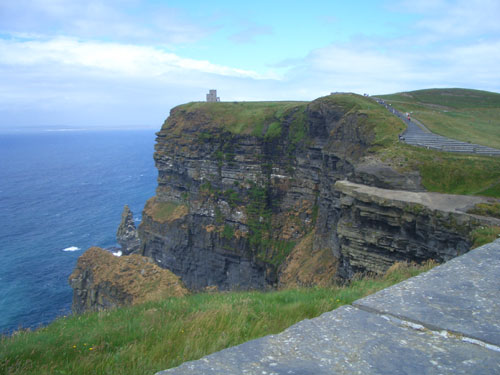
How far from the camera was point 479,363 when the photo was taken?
3.29m

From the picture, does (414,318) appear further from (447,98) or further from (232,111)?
(447,98)

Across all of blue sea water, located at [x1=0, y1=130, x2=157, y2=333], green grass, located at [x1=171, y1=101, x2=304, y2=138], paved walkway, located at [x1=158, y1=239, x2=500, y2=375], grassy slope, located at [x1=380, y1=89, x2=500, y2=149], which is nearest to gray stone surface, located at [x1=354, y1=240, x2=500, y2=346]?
paved walkway, located at [x1=158, y1=239, x2=500, y2=375]

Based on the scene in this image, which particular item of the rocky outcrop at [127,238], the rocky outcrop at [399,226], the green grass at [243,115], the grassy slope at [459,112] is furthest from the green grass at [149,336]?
the rocky outcrop at [127,238]

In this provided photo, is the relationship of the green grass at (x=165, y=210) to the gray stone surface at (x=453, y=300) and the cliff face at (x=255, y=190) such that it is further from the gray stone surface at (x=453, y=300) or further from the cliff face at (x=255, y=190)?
the gray stone surface at (x=453, y=300)

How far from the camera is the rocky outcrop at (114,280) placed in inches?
1082

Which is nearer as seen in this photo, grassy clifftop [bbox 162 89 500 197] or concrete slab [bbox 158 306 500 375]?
concrete slab [bbox 158 306 500 375]

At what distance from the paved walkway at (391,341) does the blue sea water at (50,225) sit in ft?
22.6

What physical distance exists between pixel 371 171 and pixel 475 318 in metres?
19.6

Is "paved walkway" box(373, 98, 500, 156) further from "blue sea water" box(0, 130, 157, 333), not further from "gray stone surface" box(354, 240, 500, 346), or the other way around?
"blue sea water" box(0, 130, 157, 333)

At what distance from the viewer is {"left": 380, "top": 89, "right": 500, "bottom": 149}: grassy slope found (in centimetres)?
3138

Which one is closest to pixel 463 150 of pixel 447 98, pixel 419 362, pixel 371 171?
pixel 371 171

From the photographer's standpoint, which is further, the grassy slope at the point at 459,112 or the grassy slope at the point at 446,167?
the grassy slope at the point at 459,112

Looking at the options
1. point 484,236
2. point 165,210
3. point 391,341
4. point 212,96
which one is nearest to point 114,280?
point 165,210

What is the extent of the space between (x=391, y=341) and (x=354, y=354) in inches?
20.1
